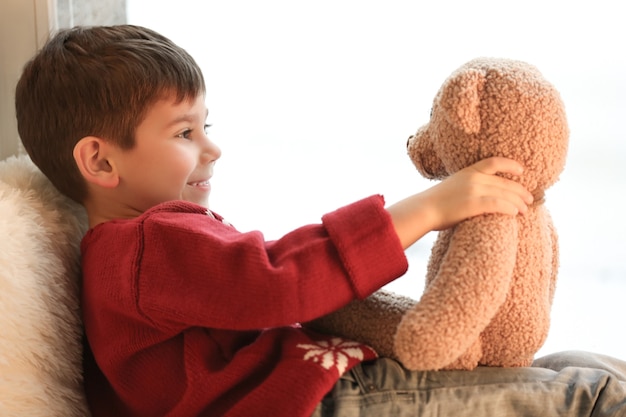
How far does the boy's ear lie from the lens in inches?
44.7

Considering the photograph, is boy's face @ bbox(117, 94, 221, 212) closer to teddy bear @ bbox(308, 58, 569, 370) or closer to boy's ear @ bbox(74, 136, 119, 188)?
boy's ear @ bbox(74, 136, 119, 188)

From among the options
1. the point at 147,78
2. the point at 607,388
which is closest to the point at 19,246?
the point at 147,78

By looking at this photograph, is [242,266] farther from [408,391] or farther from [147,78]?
[147,78]

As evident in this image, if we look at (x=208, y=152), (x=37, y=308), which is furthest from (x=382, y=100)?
(x=37, y=308)

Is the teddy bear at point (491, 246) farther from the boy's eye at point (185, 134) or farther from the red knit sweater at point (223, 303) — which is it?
the boy's eye at point (185, 134)

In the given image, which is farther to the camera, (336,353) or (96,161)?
(96,161)

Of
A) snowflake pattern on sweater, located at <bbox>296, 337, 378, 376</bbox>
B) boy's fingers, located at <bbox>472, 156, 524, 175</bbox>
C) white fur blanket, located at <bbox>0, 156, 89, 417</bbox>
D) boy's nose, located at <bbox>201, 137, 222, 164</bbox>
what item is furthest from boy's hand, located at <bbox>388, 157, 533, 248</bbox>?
white fur blanket, located at <bbox>0, 156, 89, 417</bbox>

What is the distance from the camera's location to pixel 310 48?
139 cm

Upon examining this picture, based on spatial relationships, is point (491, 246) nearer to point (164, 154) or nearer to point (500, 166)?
point (500, 166)

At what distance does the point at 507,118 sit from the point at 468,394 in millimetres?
351

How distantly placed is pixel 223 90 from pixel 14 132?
415 mm

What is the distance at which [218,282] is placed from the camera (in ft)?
3.04

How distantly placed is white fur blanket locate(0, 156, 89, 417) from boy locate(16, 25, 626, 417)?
40 millimetres

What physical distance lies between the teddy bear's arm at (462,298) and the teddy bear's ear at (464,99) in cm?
12
